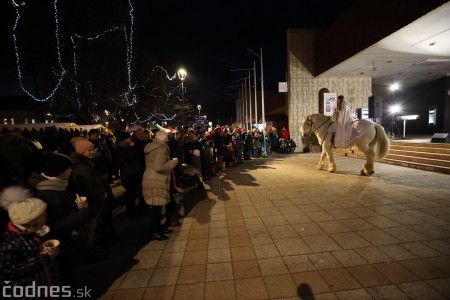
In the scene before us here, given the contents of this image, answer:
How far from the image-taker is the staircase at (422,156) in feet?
27.1

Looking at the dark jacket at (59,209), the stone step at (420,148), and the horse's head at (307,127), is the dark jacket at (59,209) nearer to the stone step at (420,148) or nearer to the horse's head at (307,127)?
the horse's head at (307,127)

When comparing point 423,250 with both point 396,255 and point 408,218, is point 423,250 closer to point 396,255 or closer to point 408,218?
point 396,255

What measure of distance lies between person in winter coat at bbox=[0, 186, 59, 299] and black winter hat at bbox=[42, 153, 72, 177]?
20.2 inches

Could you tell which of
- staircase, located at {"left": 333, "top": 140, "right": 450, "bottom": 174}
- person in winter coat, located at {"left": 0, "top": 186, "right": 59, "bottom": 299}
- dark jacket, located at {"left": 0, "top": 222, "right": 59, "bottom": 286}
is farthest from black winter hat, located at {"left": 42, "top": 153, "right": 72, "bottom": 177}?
staircase, located at {"left": 333, "top": 140, "right": 450, "bottom": 174}

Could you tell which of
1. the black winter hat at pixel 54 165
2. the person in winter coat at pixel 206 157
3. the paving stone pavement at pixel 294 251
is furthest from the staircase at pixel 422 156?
the black winter hat at pixel 54 165

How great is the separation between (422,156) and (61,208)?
11122 mm

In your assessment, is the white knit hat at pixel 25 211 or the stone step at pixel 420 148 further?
the stone step at pixel 420 148

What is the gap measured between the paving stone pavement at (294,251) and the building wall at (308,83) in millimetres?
11636

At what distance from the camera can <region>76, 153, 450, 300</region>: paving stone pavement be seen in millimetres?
2828

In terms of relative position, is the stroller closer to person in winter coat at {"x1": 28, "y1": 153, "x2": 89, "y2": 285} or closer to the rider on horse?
the rider on horse

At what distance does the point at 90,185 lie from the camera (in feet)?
11.1

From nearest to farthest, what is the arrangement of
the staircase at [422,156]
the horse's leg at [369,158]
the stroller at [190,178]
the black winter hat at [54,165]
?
the black winter hat at [54,165] < the stroller at [190,178] < the horse's leg at [369,158] < the staircase at [422,156]

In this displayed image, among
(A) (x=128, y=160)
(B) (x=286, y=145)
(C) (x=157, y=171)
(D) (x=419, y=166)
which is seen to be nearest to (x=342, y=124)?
(D) (x=419, y=166)

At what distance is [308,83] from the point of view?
1712 cm
